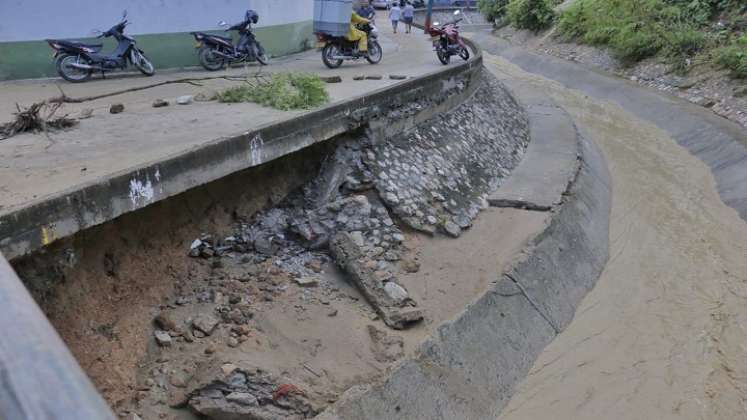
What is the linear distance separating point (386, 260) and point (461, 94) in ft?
14.6

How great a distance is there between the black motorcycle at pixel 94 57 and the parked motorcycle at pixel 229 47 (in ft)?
3.20

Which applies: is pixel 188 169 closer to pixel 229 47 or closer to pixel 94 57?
pixel 94 57

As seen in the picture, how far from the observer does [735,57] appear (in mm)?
11617

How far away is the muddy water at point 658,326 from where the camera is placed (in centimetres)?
468

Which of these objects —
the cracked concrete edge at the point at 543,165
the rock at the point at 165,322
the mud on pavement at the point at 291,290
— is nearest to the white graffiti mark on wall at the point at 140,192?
the mud on pavement at the point at 291,290

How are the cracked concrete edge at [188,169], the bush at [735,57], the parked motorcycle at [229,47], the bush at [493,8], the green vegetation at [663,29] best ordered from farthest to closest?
the bush at [493,8] → the green vegetation at [663,29] → the bush at [735,57] → the parked motorcycle at [229,47] → the cracked concrete edge at [188,169]

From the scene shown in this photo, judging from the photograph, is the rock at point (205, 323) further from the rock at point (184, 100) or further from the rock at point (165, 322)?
the rock at point (184, 100)

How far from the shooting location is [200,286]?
4293mm

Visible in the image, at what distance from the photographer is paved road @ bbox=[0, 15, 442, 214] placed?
146 inches

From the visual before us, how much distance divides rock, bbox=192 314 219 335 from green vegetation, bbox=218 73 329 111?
2.51 m

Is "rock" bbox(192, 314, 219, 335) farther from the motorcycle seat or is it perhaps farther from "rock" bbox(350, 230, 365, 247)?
the motorcycle seat

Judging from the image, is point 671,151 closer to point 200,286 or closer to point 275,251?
point 275,251

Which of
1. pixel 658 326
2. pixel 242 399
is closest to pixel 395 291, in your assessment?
pixel 242 399

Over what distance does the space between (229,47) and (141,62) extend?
1474mm
